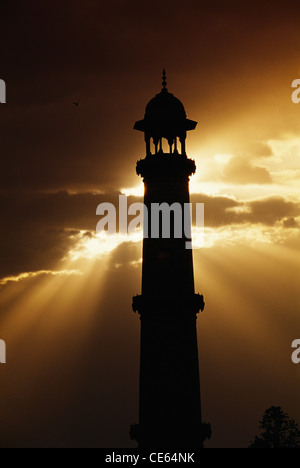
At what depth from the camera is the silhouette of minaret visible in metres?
63.8

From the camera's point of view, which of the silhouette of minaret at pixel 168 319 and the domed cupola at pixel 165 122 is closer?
the silhouette of minaret at pixel 168 319

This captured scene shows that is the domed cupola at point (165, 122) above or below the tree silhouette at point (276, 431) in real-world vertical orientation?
above

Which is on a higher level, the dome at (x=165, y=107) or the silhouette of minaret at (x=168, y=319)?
the dome at (x=165, y=107)

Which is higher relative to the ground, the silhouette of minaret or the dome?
the dome

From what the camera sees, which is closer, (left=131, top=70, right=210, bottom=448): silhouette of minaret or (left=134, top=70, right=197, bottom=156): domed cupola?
(left=131, top=70, right=210, bottom=448): silhouette of minaret

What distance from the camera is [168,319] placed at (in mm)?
65812

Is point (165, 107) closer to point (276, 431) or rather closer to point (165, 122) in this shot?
point (165, 122)

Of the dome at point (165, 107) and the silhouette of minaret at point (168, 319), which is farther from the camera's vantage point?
the dome at point (165, 107)

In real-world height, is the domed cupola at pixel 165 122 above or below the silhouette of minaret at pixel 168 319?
above

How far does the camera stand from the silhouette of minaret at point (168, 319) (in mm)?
63844

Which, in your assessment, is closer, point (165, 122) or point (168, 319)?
point (168, 319)

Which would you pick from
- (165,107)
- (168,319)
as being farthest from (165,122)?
(168,319)
